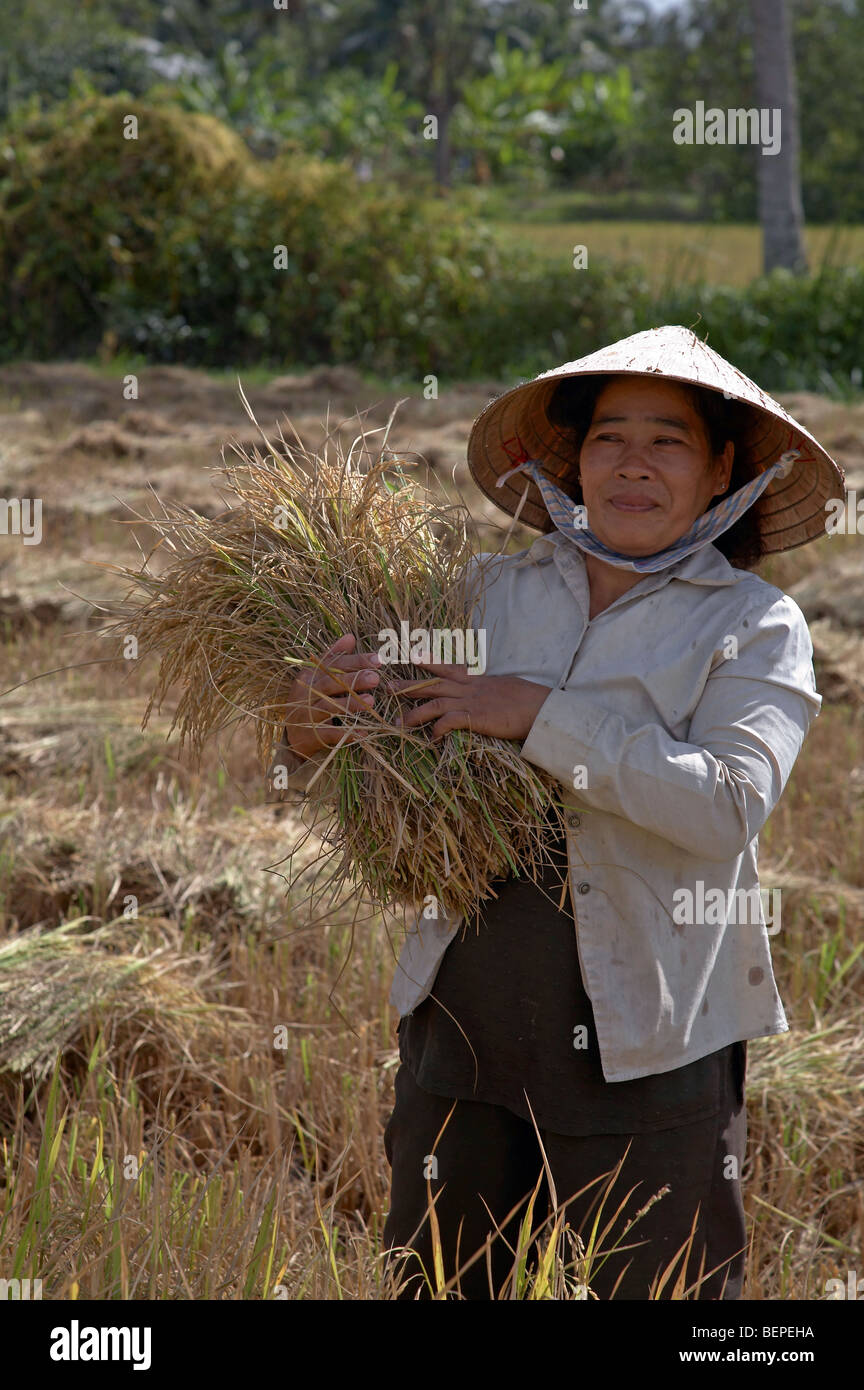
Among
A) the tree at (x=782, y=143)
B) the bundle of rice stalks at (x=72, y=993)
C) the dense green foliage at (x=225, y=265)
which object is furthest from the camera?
the dense green foliage at (x=225, y=265)

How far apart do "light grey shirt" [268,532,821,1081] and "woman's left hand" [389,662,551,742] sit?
0.11 ft

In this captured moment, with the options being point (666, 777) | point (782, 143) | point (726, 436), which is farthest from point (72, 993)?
point (782, 143)

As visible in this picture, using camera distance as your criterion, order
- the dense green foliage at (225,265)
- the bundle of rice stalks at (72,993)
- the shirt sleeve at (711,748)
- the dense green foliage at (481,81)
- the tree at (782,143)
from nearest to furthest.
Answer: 1. the shirt sleeve at (711,748)
2. the bundle of rice stalks at (72,993)
3. the tree at (782,143)
4. the dense green foliage at (225,265)
5. the dense green foliage at (481,81)

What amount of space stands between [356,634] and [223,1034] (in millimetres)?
1063

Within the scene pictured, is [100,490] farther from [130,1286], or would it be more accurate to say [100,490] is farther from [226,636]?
[130,1286]

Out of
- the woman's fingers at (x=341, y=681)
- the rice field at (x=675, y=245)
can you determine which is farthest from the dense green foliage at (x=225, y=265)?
the woman's fingers at (x=341, y=681)

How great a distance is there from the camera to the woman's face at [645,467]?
5.08 ft

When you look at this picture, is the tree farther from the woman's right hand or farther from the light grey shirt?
the woman's right hand

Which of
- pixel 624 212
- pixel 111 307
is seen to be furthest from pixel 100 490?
pixel 624 212

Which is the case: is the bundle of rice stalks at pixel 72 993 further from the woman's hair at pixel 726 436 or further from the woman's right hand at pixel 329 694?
the woman's hair at pixel 726 436

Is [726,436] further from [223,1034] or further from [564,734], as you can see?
[223,1034]

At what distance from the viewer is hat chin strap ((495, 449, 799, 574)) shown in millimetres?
1553

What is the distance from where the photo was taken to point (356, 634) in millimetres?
1633

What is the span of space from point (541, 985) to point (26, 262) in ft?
36.0
